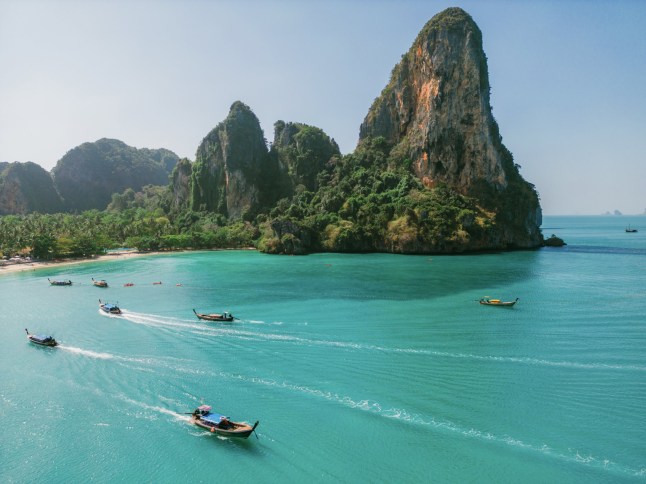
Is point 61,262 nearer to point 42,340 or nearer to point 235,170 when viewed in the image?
point 42,340

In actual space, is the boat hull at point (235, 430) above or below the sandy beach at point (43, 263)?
below

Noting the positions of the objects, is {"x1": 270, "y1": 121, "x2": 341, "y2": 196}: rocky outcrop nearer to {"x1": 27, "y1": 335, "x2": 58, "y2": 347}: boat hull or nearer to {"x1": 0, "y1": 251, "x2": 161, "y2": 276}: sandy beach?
{"x1": 0, "y1": 251, "x2": 161, "y2": 276}: sandy beach

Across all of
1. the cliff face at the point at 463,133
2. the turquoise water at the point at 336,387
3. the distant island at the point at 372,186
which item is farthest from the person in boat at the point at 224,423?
the cliff face at the point at 463,133

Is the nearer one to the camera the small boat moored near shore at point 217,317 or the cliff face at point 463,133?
the small boat moored near shore at point 217,317

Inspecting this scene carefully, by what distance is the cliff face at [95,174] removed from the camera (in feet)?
546

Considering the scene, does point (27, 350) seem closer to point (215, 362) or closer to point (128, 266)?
point (215, 362)

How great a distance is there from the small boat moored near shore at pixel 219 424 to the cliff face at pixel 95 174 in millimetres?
170541

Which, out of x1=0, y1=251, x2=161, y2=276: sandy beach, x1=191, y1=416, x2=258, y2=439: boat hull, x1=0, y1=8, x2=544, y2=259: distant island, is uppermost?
x1=0, y1=8, x2=544, y2=259: distant island

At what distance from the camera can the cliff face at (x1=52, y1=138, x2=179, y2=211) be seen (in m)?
166

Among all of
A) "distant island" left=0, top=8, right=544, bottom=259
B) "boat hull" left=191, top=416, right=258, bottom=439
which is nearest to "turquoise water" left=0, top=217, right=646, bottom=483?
"boat hull" left=191, top=416, right=258, bottom=439

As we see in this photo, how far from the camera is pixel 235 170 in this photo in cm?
10931

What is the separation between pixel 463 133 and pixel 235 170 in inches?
2255

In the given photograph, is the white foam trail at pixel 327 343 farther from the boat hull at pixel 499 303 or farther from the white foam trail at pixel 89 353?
the boat hull at pixel 499 303

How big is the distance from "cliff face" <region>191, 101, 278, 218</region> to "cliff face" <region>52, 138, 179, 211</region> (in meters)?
76.7
